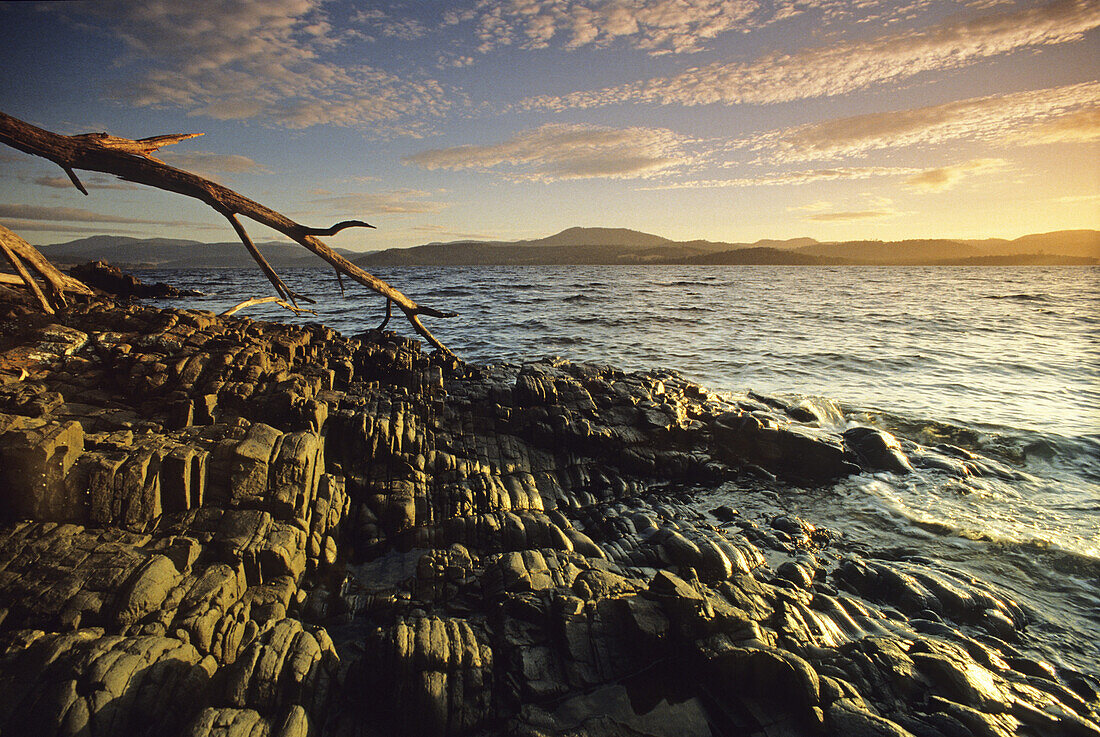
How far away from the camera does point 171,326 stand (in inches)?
324

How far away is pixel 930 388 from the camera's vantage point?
48.9 ft

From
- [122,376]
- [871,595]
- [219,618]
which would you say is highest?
[122,376]

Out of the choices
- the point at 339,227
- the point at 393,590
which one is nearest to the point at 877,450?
the point at 393,590

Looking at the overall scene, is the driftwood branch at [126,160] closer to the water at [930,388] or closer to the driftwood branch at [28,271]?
the driftwood branch at [28,271]

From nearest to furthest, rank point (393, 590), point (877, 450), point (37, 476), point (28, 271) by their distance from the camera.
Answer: point (37, 476), point (393, 590), point (28, 271), point (877, 450)

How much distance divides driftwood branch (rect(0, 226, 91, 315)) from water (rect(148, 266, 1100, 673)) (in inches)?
414

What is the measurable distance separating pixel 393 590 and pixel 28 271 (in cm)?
893

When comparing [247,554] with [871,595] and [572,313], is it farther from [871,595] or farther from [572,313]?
[572,313]

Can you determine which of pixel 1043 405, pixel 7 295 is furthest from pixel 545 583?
pixel 1043 405

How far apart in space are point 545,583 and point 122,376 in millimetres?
6622

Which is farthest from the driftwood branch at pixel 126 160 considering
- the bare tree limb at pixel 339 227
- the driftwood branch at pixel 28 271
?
A: the driftwood branch at pixel 28 271

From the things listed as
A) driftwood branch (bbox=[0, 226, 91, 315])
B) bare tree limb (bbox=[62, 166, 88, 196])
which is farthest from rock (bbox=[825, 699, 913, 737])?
driftwood branch (bbox=[0, 226, 91, 315])

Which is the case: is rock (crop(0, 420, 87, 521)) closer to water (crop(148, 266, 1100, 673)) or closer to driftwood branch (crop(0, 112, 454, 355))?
driftwood branch (crop(0, 112, 454, 355))

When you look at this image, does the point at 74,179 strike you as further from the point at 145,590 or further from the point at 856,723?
the point at 856,723
